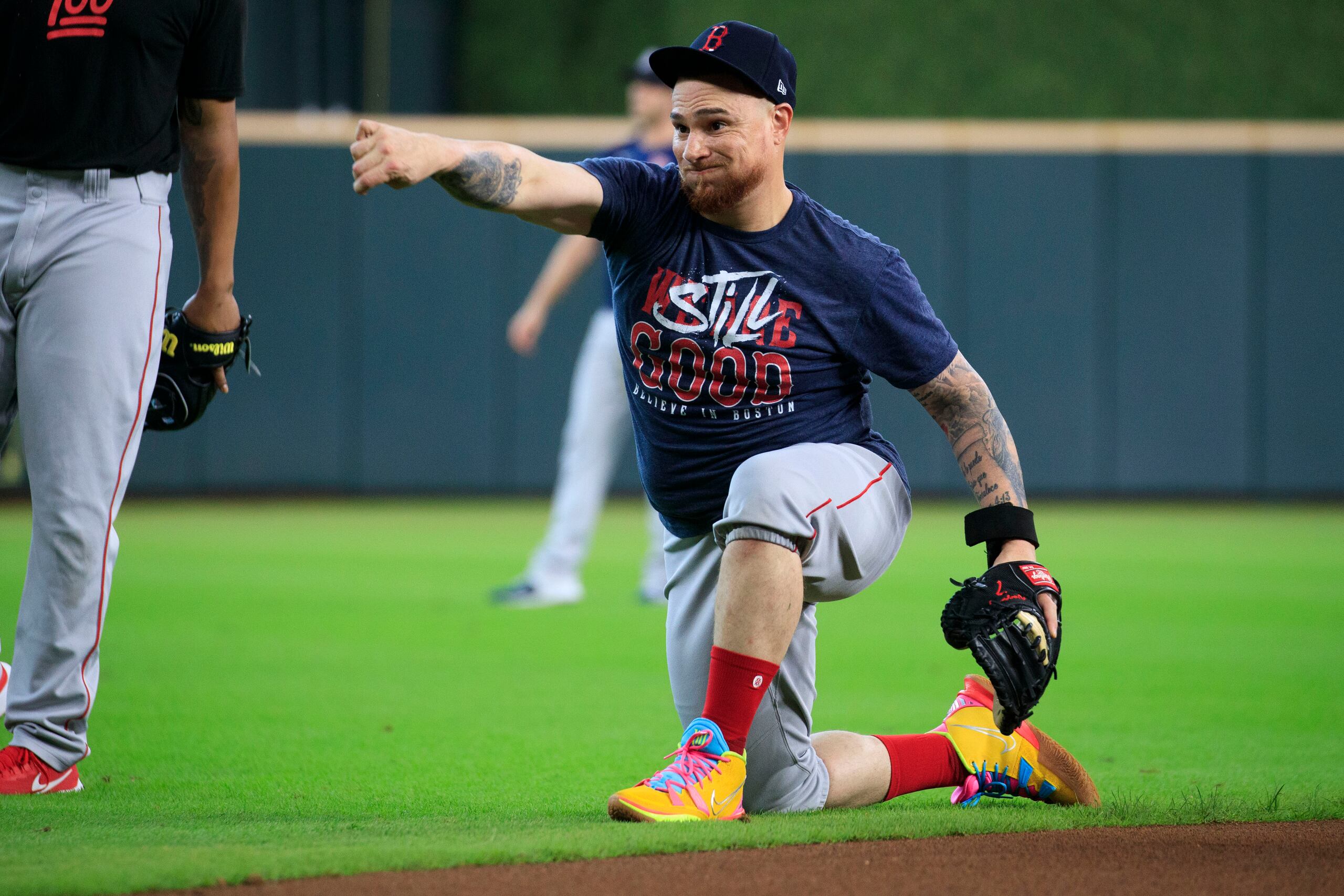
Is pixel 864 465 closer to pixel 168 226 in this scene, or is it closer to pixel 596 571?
pixel 168 226

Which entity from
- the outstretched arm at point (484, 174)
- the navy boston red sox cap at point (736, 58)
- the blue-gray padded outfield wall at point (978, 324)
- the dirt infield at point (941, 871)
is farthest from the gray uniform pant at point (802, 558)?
the blue-gray padded outfield wall at point (978, 324)

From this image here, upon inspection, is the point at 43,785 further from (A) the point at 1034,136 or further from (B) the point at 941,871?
(A) the point at 1034,136

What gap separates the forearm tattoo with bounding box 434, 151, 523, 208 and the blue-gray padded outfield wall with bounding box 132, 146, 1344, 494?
988cm

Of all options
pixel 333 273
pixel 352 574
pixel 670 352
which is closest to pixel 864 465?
pixel 670 352

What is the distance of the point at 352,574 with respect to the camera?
7871mm

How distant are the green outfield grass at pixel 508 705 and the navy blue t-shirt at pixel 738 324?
2.60ft

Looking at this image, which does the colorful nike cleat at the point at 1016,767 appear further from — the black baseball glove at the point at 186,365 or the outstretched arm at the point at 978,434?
the black baseball glove at the point at 186,365

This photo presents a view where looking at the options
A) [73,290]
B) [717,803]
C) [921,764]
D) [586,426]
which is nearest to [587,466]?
[586,426]

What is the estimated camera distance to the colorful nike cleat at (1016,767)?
316cm

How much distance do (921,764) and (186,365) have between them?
193 cm

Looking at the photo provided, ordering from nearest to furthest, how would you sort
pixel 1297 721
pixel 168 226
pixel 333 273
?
pixel 168 226, pixel 1297 721, pixel 333 273

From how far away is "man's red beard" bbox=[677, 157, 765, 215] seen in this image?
299cm

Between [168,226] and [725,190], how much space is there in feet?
4.20

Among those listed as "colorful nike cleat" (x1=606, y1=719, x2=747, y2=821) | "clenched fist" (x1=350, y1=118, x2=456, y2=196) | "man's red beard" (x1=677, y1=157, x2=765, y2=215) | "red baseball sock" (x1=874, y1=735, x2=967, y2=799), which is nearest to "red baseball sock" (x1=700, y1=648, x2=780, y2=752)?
"colorful nike cleat" (x1=606, y1=719, x2=747, y2=821)
